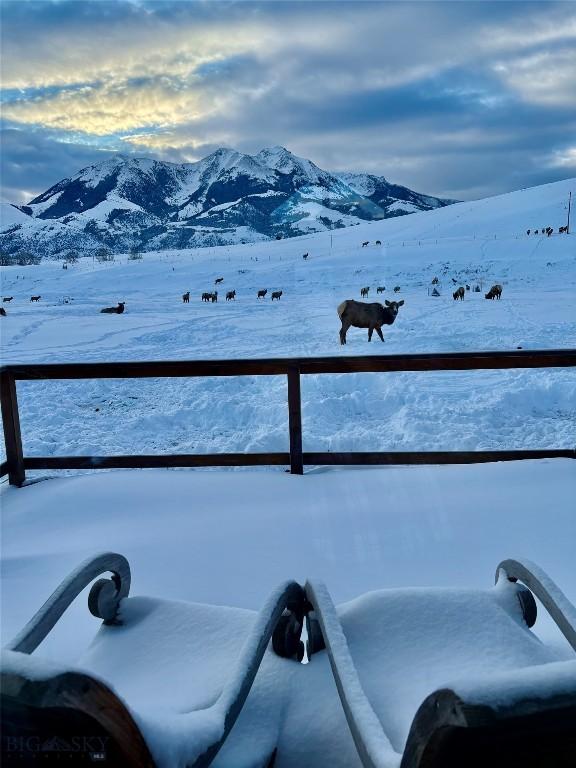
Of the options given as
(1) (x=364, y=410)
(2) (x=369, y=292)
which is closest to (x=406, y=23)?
(1) (x=364, y=410)

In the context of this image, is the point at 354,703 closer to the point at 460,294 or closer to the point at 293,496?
the point at 293,496

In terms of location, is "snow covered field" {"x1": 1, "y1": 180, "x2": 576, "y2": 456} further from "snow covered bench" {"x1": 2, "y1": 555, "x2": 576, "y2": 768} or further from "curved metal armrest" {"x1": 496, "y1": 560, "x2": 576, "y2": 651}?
"snow covered bench" {"x1": 2, "y1": 555, "x2": 576, "y2": 768}

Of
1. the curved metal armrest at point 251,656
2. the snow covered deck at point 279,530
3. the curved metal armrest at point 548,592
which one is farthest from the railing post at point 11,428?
the curved metal armrest at point 548,592

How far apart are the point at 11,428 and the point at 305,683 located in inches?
154

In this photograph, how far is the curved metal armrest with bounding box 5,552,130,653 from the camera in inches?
60.0

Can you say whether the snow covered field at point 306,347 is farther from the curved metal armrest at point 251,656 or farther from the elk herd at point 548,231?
the curved metal armrest at point 251,656

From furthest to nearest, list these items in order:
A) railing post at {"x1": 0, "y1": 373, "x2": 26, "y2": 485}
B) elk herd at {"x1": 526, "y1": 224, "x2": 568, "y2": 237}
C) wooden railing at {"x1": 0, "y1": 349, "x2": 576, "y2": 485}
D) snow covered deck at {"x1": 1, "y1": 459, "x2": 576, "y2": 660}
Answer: elk herd at {"x1": 526, "y1": 224, "x2": 568, "y2": 237}, railing post at {"x1": 0, "y1": 373, "x2": 26, "y2": 485}, wooden railing at {"x1": 0, "y1": 349, "x2": 576, "y2": 485}, snow covered deck at {"x1": 1, "y1": 459, "x2": 576, "y2": 660}

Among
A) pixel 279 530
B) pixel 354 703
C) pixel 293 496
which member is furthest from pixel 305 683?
pixel 293 496

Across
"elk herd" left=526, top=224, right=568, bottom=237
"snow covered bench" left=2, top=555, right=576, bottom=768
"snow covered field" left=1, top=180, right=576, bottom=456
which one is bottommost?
"snow covered field" left=1, top=180, right=576, bottom=456

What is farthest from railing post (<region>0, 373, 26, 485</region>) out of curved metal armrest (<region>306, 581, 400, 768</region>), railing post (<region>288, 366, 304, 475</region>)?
curved metal armrest (<region>306, 581, 400, 768</region>)

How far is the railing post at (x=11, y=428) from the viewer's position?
14.9 feet

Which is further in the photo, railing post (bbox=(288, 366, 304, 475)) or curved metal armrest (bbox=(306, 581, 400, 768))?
railing post (bbox=(288, 366, 304, 475))

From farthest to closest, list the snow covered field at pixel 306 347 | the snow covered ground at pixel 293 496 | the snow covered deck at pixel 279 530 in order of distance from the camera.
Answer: the snow covered field at pixel 306 347, the snow covered deck at pixel 279 530, the snow covered ground at pixel 293 496

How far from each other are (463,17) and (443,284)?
26418 millimetres
